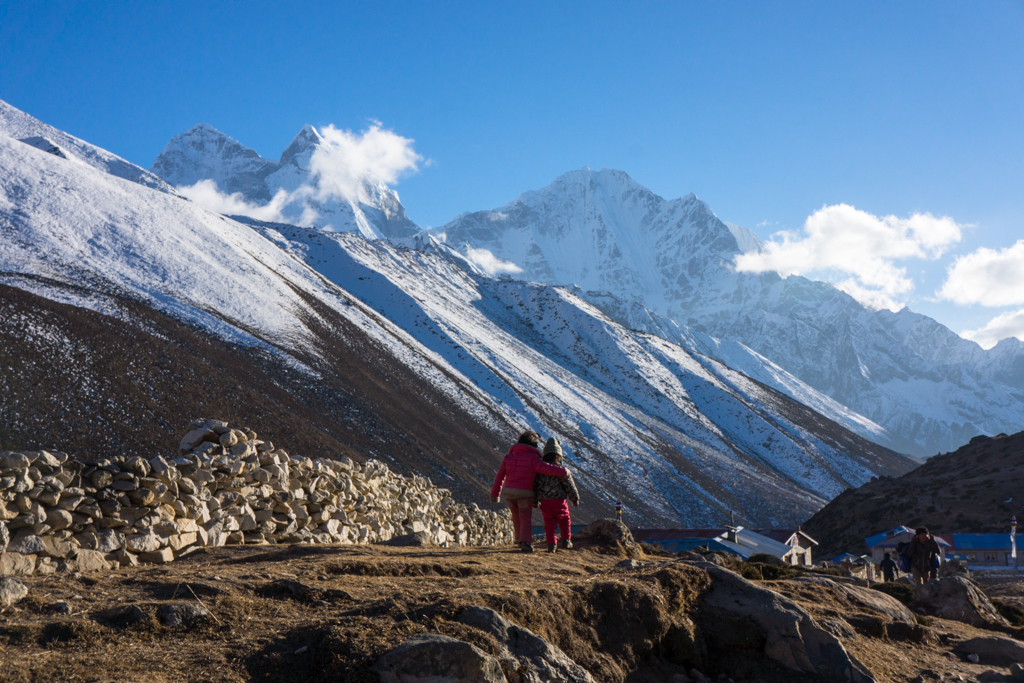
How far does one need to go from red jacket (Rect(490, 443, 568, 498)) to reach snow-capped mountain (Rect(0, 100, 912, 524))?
99.2ft

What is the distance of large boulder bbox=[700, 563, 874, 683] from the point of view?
734 centimetres

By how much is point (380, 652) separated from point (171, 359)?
48.3 m

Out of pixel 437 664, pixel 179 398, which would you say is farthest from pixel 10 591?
pixel 179 398

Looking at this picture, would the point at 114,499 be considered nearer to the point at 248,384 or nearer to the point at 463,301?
the point at 248,384

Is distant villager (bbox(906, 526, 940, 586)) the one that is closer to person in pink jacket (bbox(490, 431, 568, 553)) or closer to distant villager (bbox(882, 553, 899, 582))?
distant villager (bbox(882, 553, 899, 582))

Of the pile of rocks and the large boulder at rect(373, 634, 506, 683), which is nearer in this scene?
the large boulder at rect(373, 634, 506, 683)

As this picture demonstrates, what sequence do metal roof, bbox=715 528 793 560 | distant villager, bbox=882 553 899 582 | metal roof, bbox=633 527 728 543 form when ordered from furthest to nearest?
metal roof, bbox=633 527 728 543, metal roof, bbox=715 528 793 560, distant villager, bbox=882 553 899 582

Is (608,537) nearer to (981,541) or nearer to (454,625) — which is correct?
(454,625)

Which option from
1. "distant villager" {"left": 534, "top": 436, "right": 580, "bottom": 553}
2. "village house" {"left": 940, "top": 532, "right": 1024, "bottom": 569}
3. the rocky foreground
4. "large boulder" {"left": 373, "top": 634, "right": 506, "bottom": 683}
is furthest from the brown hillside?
"large boulder" {"left": 373, "top": 634, "right": 506, "bottom": 683}

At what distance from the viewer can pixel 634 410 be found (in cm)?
10481

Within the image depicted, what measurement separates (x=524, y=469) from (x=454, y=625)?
204 inches

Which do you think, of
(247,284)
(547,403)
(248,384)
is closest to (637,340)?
(547,403)

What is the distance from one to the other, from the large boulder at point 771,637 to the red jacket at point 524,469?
2955 mm

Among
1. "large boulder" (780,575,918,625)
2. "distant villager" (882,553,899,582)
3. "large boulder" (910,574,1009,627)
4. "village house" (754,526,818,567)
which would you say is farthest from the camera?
"village house" (754,526,818,567)
